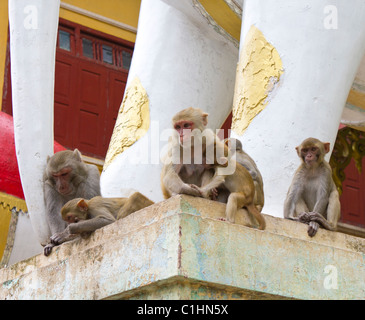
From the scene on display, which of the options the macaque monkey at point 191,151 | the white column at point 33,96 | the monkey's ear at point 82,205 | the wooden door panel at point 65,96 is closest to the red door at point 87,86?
the wooden door panel at point 65,96

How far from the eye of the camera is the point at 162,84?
5.97 metres

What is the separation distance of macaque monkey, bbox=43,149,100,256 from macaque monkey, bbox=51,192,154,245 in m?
0.25

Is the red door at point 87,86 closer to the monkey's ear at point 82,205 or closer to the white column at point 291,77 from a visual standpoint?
the white column at point 291,77

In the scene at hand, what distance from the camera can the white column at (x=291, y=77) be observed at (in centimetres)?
437

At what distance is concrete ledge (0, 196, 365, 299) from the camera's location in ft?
9.92

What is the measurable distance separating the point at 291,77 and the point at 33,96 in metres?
1.45

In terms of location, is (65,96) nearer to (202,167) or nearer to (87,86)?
(87,86)

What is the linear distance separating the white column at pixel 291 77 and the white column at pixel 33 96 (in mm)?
1138

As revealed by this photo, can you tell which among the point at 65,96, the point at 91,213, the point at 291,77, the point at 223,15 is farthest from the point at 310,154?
the point at 65,96

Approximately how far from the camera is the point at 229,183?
3.61 m

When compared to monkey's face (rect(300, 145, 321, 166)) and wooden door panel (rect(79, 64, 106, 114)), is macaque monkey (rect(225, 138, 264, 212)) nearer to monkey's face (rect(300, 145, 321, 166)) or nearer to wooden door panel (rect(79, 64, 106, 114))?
monkey's face (rect(300, 145, 321, 166))

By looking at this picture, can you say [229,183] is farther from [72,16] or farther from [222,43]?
[72,16]

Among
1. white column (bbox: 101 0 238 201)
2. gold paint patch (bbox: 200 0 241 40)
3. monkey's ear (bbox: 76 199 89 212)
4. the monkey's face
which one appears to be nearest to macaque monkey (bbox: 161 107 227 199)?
monkey's ear (bbox: 76 199 89 212)
